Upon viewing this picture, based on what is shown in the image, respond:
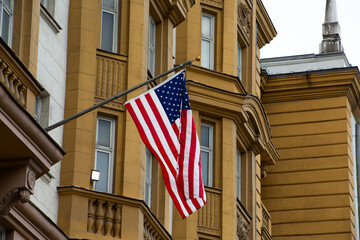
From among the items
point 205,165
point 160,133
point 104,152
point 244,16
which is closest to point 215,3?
point 244,16

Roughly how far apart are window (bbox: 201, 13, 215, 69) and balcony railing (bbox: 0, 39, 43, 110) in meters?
13.4

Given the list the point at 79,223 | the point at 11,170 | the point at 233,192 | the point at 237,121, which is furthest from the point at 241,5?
the point at 11,170

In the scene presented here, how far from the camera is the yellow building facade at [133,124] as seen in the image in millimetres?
25844

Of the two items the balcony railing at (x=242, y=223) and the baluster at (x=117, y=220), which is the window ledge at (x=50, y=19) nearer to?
the baluster at (x=117, y=220)

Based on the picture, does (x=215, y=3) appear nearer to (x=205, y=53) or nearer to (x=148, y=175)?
(x=205, y=53)

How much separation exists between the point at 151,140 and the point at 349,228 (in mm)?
21605

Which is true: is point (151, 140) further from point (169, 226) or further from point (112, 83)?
point (169, 226)

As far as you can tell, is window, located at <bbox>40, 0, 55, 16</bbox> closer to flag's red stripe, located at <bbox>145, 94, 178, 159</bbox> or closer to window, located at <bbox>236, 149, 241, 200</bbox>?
flag's red stripe, located at <bbox>145, 94, 178, 159</bbox>

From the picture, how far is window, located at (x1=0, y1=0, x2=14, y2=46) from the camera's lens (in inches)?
902

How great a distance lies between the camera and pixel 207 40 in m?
35.8

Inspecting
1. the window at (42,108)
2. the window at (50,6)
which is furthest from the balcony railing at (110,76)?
the window at (42,108)

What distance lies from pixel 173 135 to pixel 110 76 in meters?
3.57

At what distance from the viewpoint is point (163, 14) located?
30.4 meters

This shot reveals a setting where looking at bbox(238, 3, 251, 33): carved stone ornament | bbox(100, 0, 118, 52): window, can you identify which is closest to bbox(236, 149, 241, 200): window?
bbox(238, 3, 251, 33): carved stone ornament
